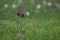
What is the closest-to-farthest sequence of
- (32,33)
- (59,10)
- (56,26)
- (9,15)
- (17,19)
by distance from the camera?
(32,33) < (56,26) < (17,19) < (9,15) < (59,10)

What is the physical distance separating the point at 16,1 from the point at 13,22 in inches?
40.4

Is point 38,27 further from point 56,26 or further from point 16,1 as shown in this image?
Result: point 16,1

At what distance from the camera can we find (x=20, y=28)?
383 centimetres

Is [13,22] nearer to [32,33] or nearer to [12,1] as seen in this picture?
[32,33]

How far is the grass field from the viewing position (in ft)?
11.7

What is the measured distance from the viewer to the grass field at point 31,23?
3574mm

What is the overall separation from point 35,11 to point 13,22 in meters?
0.86

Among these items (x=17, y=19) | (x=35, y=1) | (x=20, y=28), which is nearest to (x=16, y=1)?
(x=35, y=1)

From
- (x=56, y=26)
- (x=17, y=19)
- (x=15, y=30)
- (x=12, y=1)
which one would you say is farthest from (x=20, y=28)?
(x=12, y=1)

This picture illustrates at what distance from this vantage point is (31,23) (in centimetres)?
402

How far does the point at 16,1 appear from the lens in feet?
16.3

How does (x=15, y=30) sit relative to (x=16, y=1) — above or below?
below

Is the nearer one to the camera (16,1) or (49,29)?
(49,29)

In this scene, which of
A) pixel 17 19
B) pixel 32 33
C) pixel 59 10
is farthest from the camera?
pixel 59 10
